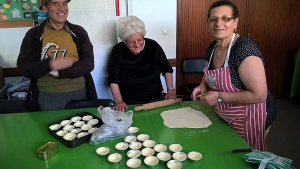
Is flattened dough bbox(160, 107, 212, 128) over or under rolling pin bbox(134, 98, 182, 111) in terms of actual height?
under

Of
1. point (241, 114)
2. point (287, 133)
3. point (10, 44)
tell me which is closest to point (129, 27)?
point (241, 114)

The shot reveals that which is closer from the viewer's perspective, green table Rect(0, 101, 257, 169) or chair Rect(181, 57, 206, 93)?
green table Rect(0, 101, 257, 169)

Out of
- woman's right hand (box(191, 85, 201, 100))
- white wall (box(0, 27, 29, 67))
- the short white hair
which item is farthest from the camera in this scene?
white wall (box(0, 27, 29, 67))

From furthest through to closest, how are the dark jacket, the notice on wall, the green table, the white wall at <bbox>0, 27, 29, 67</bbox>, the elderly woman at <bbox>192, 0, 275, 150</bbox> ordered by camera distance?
the white wall at <bbox>0, 27, 29, 67</bbox> < the notice on wall < the dark jacket < the elderly woman at <bbox>192, 0, 275, 150</bbox> < the green table

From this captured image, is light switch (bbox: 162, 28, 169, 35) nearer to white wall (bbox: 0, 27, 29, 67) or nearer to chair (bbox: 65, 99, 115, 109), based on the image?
chair (bbox: 65, 99, 115, 109)

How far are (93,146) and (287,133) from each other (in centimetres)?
248

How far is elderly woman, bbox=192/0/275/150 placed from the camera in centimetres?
133

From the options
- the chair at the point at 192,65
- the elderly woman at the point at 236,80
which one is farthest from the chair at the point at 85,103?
the chair at the point at 192,65

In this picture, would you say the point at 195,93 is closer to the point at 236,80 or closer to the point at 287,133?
the point at 236,80

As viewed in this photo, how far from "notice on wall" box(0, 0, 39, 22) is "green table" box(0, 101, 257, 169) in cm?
167

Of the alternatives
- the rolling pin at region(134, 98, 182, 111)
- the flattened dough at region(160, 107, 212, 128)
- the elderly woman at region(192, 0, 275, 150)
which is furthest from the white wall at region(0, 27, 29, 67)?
the elderly woman at region(192, 0, 275, 150)

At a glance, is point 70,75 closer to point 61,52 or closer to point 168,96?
point 61,52

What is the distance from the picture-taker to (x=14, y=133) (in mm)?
1512

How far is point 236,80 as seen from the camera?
4.69 ft
